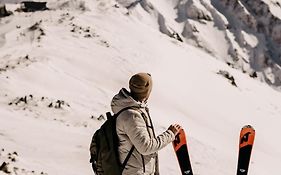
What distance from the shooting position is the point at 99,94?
18.3 m

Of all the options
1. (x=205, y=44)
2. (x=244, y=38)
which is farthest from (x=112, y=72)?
(x=244, y=38)

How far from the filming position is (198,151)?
14.8 m

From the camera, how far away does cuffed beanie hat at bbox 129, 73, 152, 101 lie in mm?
4891

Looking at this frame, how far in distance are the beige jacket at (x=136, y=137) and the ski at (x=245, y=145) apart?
1.27 meters

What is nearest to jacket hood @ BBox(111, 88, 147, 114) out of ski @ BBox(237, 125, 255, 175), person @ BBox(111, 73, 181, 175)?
person @ BBox(111, 73, 181, 175)

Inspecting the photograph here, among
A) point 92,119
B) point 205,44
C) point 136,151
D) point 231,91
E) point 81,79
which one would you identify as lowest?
point 205,44

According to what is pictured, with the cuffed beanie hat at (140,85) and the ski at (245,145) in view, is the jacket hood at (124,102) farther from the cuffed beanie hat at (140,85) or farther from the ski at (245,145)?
the ski at (245,145)

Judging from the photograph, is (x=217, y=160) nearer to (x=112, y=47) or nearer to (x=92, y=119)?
(x=92, y=119)

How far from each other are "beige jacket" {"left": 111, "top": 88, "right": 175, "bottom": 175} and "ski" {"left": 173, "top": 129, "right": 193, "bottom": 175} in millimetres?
740

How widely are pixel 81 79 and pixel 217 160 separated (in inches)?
293

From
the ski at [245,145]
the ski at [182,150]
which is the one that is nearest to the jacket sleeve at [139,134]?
the ski at [182,150]

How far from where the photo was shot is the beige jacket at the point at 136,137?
4.83m

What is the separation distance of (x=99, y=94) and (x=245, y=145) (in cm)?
1254

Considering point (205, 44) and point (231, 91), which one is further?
point (205, 44)
